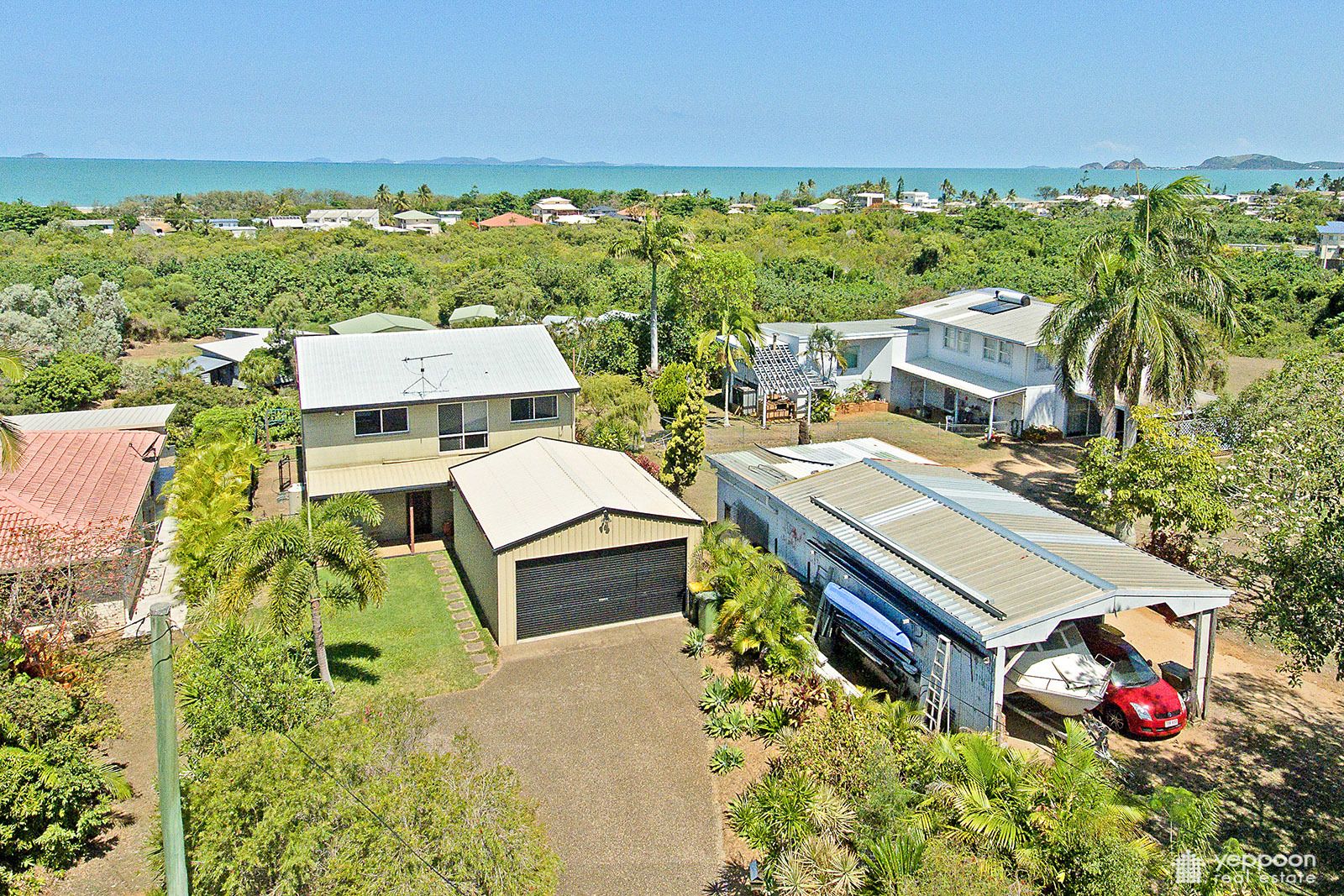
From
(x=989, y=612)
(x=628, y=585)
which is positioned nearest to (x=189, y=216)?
(x=628, y=585)

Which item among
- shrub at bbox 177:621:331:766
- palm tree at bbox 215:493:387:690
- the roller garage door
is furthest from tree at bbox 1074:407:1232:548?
shrub at bbox 177:621:331:766

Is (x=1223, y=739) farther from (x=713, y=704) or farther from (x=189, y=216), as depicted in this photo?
(x=189, y=216)

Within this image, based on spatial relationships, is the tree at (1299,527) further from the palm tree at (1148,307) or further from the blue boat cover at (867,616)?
the palm tree at (1148,307)

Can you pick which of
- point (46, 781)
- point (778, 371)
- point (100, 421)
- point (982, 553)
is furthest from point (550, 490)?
point (778, 371)

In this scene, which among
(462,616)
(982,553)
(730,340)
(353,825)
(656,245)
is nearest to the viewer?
(353,825)

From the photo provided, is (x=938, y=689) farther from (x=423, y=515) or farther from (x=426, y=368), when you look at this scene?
(x=426, y=368)

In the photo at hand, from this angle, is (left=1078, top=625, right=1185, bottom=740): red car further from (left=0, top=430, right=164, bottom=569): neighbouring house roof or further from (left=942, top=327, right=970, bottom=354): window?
(left=942, top=327, right=970, bottom=354): window
